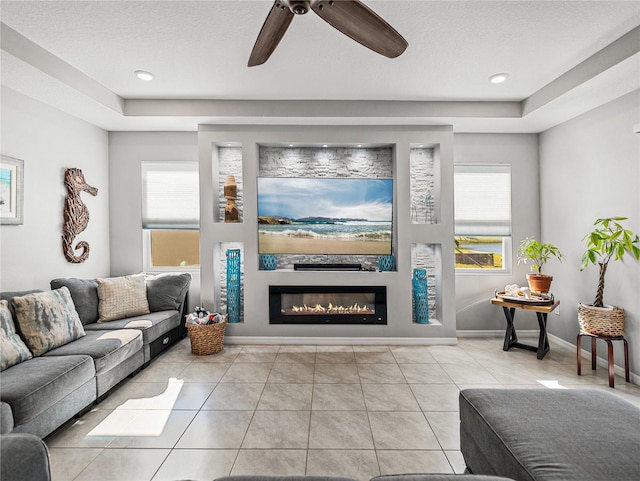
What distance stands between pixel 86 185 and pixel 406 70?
3680 millimetres

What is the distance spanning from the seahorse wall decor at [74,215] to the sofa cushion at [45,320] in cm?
94

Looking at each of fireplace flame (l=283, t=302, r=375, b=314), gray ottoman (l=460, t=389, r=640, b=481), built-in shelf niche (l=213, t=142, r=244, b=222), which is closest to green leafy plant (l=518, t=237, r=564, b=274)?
fireplace flame (l=283, t=302, r=375, b=314)

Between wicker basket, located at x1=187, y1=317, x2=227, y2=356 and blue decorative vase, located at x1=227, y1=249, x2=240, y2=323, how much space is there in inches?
15.5

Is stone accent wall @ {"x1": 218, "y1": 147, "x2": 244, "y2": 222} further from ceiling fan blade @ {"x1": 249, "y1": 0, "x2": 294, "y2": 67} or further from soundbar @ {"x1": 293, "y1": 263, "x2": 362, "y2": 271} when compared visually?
ceiling fan blade @ {"x1": 249, "y1": 0, "x2": 294, "y2": 67}

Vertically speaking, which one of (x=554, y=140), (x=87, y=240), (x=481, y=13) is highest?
(x=481, y=13)

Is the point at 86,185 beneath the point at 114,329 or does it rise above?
above

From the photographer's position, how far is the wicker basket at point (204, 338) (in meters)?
3.63

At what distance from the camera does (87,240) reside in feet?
12.9

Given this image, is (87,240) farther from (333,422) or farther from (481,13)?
(481,13)

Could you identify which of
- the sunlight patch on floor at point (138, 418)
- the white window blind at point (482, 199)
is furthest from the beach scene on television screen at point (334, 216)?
the sunlight patch on floor at point (138, 418)

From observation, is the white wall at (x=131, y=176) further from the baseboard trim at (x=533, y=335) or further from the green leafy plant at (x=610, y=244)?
the green leafy plant at (x=610, y=244)

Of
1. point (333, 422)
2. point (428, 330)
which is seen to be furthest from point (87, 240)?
point (428, 330)

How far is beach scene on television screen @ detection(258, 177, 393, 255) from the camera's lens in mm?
4125

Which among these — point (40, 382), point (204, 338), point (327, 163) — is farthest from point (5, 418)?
point (327, 163)
